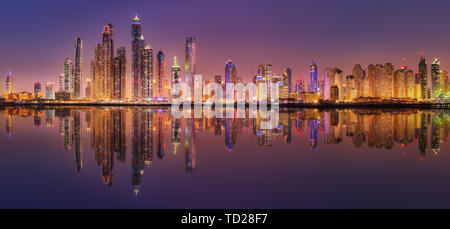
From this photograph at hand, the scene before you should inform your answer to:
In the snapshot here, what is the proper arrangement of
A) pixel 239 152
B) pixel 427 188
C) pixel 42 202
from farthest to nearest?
1. pixel 239 152
2. pixel 427 188
3. pixel 42 202

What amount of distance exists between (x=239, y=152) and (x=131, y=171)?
651 cm

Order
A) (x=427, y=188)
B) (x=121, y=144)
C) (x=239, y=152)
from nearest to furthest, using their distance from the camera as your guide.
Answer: (x=427, y=188)
(x=239, y=152)
(x=121, y=144)

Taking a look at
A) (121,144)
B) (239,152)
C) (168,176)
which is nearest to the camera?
(168,176)

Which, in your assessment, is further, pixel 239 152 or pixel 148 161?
pixel 239 152

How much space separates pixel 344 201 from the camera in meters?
8.57

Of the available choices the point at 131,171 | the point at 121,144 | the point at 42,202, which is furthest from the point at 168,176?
the point at 121,144

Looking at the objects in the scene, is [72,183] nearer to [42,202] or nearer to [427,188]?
[42,202]

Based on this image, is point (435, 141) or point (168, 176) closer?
point (168, 176)

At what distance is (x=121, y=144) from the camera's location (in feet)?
59.2

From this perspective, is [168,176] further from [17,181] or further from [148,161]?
[17,181]
